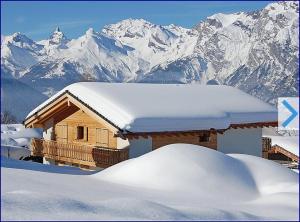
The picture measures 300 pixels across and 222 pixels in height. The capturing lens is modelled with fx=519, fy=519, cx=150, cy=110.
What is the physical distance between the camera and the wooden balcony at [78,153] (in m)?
20.2

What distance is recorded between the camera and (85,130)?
76.6 feet

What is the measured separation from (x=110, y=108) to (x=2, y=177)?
356 inches

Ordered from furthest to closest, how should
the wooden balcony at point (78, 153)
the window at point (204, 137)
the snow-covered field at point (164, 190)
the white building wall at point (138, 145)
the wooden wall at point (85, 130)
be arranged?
the window at point (204, 137) → the wooden wall at point (85, 130) → the white building wall at point (138, 145) → the wooden balcony at point (78, 153) → the snow-covered field at point (164, 190)

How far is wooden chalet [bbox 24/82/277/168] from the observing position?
20422 millimetres

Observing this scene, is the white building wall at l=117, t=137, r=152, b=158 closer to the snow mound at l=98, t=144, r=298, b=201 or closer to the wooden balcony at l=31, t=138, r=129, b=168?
the wooden balcony at l=31, t=138, r=129, b=168

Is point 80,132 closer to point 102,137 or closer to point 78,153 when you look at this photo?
point 78,153

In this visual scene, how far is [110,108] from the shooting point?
824 inches

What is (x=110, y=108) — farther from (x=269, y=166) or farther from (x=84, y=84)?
(x=269, y=166)

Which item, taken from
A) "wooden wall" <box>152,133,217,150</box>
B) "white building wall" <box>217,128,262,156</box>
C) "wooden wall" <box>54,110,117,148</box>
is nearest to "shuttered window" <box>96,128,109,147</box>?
"wooden wall" <box>54,110,117,148</box>

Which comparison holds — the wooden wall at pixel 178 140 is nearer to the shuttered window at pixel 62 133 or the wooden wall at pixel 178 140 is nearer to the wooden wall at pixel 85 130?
the wooden wall at pixel 85 130

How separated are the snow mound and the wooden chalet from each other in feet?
16.3

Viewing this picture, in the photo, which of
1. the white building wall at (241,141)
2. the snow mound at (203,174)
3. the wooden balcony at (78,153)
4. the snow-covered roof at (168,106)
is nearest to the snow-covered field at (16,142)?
the wooden balcony at (78,153)

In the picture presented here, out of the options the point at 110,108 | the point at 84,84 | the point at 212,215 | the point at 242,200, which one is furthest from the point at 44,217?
the point at 84,84

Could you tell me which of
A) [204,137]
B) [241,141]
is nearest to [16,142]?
[241,141]
